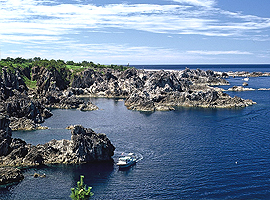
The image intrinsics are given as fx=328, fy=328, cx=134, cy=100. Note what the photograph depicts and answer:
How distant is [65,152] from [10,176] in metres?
14.6

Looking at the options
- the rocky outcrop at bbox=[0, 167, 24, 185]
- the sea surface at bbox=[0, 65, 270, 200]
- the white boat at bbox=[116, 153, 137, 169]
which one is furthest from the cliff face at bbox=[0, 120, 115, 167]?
the rocky outcrop at bbox=[0, 167, 24, 185]

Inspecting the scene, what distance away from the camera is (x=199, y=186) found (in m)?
61.8

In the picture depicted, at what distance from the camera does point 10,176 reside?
6281cm

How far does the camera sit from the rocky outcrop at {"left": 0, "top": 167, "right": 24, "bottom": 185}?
2441 inches

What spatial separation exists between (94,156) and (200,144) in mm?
31105

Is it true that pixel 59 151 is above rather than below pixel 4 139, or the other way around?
below

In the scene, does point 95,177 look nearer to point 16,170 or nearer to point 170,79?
point 16,170

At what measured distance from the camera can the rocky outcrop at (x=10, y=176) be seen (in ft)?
203

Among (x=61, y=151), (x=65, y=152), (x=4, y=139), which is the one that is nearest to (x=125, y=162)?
(x=65, y=152)

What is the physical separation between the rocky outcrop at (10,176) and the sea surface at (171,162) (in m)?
1.66

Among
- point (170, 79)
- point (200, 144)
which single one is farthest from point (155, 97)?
point (200, 144)

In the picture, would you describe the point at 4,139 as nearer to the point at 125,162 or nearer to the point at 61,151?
the point at 61,151

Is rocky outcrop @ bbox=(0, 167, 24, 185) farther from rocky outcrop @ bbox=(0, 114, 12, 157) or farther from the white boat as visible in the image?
the white boat

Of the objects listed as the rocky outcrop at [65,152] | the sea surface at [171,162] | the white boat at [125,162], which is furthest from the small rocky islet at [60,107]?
the white boat at [125,162]
